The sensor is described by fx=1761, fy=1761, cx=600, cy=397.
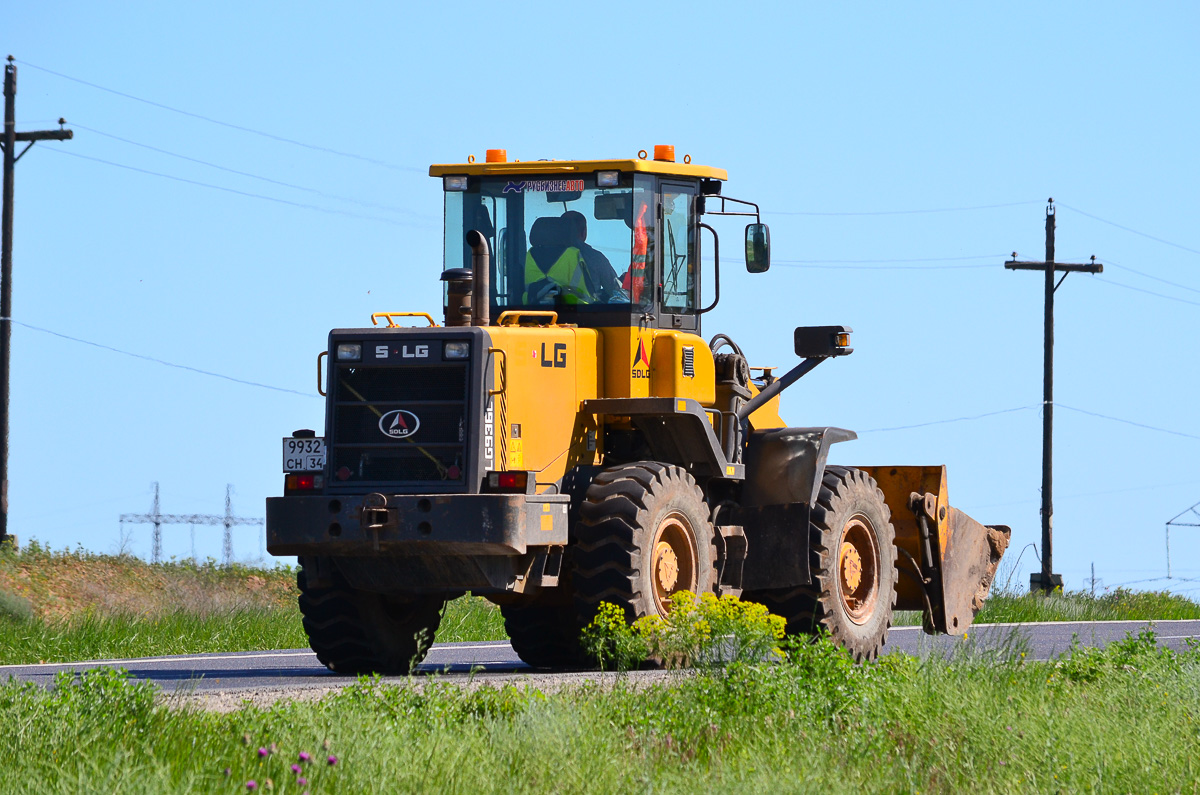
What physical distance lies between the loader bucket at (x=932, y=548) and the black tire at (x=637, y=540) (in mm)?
3129

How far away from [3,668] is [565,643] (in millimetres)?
4860

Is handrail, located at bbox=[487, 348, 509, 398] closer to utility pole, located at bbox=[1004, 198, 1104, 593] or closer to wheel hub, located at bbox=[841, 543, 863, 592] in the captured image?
wheel hub, located at bbox=[841, 543, 863, 592]

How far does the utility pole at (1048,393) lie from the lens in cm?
3681

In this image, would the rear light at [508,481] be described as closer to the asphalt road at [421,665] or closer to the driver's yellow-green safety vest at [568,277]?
the asphalt road at [421,665]

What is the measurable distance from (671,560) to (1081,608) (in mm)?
14786

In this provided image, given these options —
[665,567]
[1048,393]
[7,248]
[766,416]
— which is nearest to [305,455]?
[665,567]

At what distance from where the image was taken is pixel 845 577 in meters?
15.0

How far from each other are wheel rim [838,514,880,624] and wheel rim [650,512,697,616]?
187 cm

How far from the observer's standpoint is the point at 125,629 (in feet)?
61.8

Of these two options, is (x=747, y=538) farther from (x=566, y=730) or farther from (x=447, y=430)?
(x=566, y=730)

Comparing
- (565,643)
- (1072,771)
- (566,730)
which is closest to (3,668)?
(565,643)

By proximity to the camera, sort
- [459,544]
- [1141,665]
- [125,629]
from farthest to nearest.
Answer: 1. [125,629]
2. [459,544]
3. [1141,665]

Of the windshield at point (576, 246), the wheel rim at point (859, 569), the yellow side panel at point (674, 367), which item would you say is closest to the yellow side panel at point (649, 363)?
the yellow side panel at point (674, 367)

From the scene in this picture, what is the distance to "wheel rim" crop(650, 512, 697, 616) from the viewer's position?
13.0m
